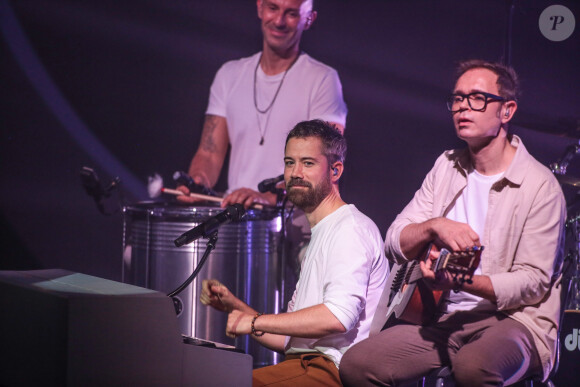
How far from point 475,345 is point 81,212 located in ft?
12.3

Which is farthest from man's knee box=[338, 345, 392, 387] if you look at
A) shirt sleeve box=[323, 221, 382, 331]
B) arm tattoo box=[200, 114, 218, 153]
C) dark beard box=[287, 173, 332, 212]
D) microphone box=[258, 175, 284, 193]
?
arm tattoo box=[200, 114, 218, 153]

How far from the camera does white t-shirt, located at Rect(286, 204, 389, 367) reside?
8.64 ft

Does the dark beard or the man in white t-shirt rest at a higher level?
the man in white t-shirt

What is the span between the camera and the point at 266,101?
4.97 m

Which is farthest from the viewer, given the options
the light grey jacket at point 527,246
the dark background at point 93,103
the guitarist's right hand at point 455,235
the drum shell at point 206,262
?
the dark background at point 93,103

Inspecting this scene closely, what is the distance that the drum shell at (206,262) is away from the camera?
4020mm

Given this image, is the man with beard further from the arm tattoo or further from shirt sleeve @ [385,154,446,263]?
the arm tattoo

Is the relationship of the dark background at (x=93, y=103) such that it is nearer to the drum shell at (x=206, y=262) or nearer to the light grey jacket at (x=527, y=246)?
the drum shell at (x=206, y=262)

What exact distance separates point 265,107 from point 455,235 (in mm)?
2620

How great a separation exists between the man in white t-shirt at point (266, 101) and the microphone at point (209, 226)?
1924 mm

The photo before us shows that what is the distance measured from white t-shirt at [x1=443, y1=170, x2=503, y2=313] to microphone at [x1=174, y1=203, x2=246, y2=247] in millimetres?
1040

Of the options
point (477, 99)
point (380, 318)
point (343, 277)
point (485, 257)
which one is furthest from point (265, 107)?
point (343, 277)

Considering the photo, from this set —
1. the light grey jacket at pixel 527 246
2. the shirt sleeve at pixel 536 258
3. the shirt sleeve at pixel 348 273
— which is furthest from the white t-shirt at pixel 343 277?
the shirt sleeve at pixel 536 258

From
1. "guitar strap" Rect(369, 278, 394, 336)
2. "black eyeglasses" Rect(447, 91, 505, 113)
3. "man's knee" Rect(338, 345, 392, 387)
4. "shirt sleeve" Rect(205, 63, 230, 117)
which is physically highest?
"shirt sleeve" Rect(205, 63, 230, 117)
